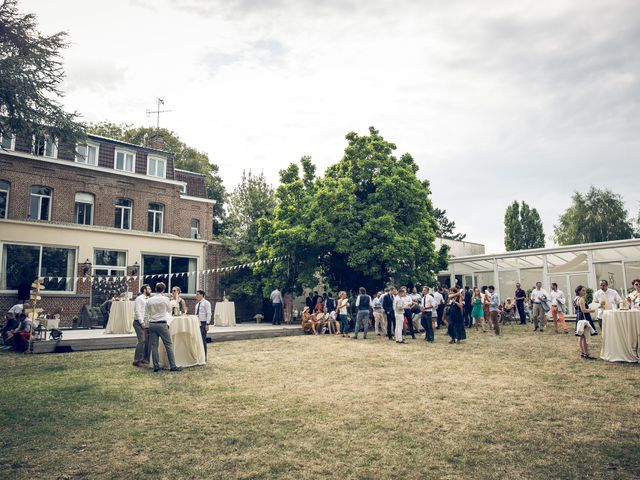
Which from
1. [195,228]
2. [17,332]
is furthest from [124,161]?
[17,332]

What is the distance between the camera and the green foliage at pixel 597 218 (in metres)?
37.1

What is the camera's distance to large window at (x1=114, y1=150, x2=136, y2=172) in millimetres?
27031

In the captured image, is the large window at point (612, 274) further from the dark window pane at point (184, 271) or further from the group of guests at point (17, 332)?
the group of guests at point (17, 332)

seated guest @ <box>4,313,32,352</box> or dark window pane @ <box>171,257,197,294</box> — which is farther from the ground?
dark window pane @ <box>171,257,197,294</box>

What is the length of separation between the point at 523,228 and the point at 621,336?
45016mm

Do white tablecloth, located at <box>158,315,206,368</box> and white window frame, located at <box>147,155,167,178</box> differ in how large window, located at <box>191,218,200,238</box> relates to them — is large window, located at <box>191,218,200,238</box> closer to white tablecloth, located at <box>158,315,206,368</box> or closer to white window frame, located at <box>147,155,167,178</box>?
white window frame, located at <box>147,155,167,178</box>

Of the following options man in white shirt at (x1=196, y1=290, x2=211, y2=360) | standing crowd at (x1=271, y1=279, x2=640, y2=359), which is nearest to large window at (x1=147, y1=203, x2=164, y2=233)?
standing crowd at (x1=271, y1=279, x2=640, y2=359)

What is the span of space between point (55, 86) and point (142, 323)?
1005 cm

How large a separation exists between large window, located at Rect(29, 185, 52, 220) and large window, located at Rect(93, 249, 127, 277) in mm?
3373

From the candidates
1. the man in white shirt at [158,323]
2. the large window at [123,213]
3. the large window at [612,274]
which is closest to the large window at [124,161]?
the large window at [123,213]

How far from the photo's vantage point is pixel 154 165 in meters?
28.7

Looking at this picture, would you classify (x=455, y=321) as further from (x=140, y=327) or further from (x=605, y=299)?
(x=140, y=327)

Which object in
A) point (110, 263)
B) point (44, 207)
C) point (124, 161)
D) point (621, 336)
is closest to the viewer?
point (621, 336)

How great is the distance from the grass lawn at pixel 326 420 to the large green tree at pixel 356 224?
38.5 feet
